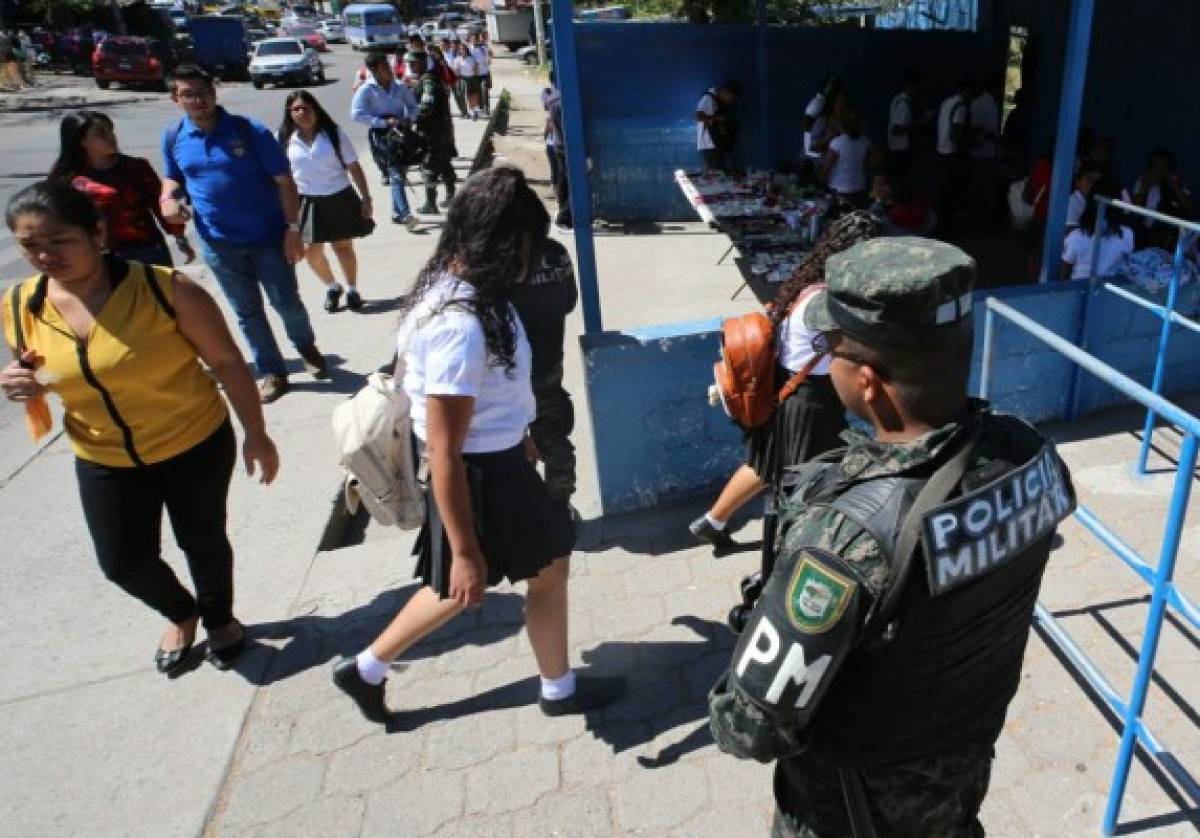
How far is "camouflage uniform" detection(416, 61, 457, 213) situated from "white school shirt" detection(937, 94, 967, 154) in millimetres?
5341

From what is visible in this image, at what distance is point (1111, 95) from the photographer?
7934mm

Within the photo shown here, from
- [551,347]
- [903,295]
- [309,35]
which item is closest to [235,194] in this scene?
[551,347]

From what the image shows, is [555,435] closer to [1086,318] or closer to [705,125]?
[1086,318]

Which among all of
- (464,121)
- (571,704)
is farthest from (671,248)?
→ (464,121)

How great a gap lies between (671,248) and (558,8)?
18.4 feet

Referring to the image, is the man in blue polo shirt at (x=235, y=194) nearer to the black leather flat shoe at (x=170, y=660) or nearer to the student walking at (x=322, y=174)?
the student walking at (x=322, y=174)

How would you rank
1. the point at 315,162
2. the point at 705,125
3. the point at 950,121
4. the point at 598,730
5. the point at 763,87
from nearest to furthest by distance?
the point at 598,730, the point at 315,162, the point at 950,121, the point at 705,125, the point at 763,87

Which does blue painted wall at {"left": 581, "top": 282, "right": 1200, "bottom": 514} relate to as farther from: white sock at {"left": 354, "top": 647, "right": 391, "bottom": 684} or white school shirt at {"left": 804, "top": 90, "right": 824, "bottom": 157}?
white school shirt at {"left": 804, "top": 90, "right": 824, "bottom": 157}

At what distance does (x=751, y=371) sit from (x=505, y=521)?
105 centimetres

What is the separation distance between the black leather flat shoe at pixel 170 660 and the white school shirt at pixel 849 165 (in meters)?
7.22

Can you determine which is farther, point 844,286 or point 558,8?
point 558,8

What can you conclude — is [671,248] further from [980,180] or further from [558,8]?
[558,8]

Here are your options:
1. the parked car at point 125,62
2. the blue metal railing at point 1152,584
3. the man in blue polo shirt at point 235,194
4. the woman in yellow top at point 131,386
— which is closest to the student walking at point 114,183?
the man in blue polo shirt at point 235,194

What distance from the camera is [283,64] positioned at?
27375 mm
